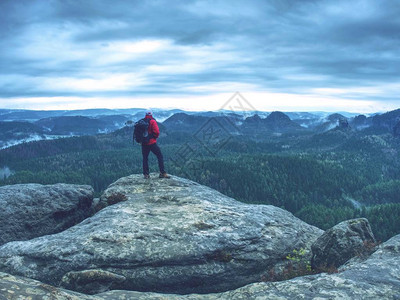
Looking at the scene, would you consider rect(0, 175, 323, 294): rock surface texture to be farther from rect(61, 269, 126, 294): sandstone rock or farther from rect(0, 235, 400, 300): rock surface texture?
rect(0, 235, 400, 300): rock surface texture

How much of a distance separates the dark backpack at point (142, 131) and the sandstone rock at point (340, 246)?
17.0m

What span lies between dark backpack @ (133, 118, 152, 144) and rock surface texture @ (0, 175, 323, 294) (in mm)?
7945

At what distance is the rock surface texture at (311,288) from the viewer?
10.4 metres

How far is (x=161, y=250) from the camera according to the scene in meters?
16.6

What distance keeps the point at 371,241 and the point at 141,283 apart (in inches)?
527

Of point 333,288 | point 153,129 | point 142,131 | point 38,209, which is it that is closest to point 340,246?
point 333,288

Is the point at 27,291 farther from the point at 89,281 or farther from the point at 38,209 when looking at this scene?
the point at 38,209

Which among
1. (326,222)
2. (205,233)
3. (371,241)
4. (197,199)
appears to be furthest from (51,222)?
(326,222)

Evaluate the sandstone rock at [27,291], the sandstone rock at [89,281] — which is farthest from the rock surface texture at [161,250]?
the sandstone rock at [27,291]

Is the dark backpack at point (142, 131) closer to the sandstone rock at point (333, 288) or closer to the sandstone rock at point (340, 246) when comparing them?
the sandstone rock at point (333, 288)

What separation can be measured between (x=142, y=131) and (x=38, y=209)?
34.4 ft

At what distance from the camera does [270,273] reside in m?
16.9

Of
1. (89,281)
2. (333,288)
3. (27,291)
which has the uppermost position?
(27,291)

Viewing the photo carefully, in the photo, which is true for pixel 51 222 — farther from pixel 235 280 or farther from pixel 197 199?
pixel 235 280
